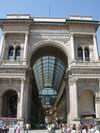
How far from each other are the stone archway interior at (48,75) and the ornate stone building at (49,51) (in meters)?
8.40

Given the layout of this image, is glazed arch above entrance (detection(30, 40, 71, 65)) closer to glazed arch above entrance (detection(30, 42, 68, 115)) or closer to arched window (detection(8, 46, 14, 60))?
glazed arch above entrance (detection(30, 42, 68, 115))

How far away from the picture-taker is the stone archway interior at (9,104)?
36828mm

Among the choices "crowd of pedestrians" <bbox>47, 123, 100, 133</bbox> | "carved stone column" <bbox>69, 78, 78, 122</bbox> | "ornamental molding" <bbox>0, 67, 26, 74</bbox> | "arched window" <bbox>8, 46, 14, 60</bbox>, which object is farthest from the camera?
"arched window" <bbox>8, 46, 14, 60</bbox>

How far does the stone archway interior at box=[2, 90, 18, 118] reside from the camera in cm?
3683

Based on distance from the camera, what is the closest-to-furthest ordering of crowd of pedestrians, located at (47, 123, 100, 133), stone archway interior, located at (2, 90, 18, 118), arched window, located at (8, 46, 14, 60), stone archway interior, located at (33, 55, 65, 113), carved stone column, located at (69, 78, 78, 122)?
1. crowd of pedestrians, located at (47, 123, 100, 133)
2. carved stone column, located at (69, 78, 78, 122)
3. stone archway interior, located at (2, 90, 18, 118)
4. arched window, located at (8, 46, 14, 60)
5. stone archway interior, located at (33, 55, 65, 113)

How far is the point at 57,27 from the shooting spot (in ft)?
129

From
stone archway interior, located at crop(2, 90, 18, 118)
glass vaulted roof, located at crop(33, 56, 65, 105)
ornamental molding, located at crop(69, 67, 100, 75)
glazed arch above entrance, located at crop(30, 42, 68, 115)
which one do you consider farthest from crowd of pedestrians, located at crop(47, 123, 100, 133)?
glass vaulted roof, located at crop(33, 56, 65, 105)

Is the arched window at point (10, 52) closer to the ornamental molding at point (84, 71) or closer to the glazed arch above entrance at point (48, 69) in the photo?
the glazed arch above entrance at point (48, 69)

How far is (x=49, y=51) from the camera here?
43.4m

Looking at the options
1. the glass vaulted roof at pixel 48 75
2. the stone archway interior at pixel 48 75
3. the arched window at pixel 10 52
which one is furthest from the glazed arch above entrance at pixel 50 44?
the glass vaulted roof at pixel 48 75

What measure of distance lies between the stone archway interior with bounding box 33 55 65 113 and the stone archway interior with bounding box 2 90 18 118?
11.5m

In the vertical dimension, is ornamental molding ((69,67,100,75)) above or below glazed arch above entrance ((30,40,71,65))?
below

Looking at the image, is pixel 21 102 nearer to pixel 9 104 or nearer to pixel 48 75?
pixel 9 104

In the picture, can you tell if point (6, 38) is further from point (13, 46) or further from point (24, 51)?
point (24, 51)
